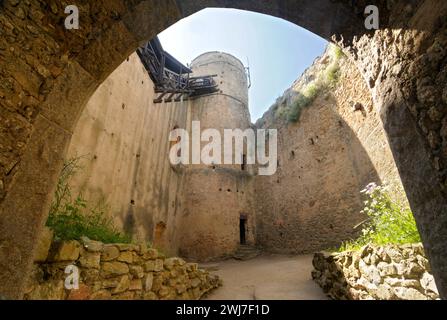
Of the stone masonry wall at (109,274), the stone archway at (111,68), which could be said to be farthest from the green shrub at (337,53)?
the stone masonry wall at (109,274)

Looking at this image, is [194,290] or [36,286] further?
[194,290]

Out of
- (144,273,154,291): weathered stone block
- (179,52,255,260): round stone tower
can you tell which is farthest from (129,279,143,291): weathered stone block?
(179,52,255,260): round stone tower

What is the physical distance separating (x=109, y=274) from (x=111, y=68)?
231cm

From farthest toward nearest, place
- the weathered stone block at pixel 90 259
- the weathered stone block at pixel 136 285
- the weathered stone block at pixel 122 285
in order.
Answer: the weathered stone block at pixel 136 285 → the weathered stone block at pixel 122 285 → the weathered stone block at pixel 90 259

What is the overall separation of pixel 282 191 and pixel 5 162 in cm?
1021

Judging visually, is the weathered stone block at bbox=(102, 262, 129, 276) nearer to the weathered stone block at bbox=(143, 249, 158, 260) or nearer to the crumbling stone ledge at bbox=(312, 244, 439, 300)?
the weathered stone block at bbox=(143, 249, 158, 260)

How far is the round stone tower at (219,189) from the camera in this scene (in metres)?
10.1

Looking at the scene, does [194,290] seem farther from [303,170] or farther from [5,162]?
[303,170]

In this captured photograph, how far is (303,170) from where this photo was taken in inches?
384

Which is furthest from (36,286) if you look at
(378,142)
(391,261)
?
(378,142)

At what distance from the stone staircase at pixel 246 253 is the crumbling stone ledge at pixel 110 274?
5.80 metres

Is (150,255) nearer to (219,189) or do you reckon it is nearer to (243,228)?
(219,189)

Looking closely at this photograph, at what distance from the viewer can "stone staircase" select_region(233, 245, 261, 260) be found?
10078mm

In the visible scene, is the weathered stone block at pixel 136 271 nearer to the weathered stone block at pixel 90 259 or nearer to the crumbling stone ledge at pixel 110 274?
the crumbling stone ledge at pixel 110 274
